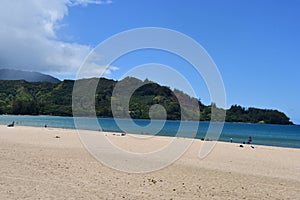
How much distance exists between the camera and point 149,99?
5438 cm

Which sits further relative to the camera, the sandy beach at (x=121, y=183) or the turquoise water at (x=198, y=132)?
the turquoise water at (x=198, y=132)

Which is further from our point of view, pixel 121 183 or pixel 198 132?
pixel 198 132

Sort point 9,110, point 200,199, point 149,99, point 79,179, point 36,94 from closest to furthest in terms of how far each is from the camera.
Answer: point 200,199 < point 79,179 < point 149,99 < point 9,110 < point 36,94

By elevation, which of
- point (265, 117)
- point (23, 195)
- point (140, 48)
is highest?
point (265, 117)

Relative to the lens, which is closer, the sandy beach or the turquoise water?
the sandy beach

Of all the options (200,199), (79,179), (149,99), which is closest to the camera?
(200,199)

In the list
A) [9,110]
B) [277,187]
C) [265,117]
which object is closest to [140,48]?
[277,187]

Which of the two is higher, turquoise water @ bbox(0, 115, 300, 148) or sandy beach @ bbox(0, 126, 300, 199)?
turquoise water @ bbox(0, 115, 300, 148)

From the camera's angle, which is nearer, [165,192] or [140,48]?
[165,192]

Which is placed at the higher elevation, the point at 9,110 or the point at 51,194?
the point at 9,110

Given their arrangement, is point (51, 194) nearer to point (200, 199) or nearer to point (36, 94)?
point (200, 199)

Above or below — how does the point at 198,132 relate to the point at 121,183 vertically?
above

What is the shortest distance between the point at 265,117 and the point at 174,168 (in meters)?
174

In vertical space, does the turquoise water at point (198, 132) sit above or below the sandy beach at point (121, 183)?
above
